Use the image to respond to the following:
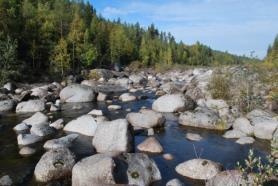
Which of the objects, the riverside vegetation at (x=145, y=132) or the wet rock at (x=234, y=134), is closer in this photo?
the riverside vegetation at (x=145, y=132)

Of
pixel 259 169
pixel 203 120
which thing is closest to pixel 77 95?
pixel 203 120

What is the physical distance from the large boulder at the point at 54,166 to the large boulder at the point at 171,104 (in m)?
12.4

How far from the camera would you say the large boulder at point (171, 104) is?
926 inches

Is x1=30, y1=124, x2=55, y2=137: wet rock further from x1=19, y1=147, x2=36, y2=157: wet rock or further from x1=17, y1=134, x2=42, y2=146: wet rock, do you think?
x1=19, y1=147, x2=36, y2=157: wet rock

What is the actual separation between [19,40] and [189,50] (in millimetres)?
100018

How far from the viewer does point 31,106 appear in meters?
25.1

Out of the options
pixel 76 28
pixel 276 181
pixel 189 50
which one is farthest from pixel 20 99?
pixel 189 50

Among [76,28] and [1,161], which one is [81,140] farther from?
[76,28]

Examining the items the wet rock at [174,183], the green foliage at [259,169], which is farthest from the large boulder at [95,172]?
the green foliage at [259,169]

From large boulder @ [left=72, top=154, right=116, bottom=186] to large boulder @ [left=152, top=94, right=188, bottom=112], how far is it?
1325 centimetres

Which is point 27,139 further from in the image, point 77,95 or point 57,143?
point 77,95

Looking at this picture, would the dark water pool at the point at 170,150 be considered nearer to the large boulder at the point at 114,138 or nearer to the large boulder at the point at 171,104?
the large boulder at the point at 114,138

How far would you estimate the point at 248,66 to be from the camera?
72.1 ft

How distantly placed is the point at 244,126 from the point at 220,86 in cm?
698
